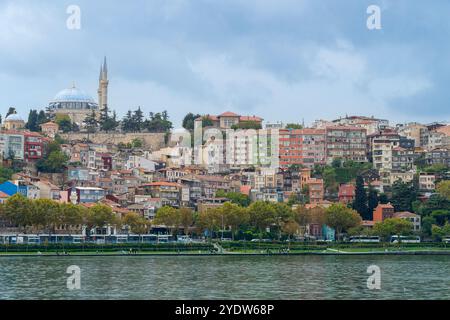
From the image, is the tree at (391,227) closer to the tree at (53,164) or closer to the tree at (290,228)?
the tree at (290,228)

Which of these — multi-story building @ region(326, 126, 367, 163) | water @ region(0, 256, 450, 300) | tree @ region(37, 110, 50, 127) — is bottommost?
water @ region(0, 256, 450, 300)

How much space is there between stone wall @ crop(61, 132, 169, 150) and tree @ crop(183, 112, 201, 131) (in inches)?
122

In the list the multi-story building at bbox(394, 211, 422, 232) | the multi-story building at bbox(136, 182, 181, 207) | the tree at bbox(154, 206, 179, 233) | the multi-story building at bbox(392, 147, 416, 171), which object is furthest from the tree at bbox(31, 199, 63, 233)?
the multi-story building at bbox(392, 147, 416, 171)

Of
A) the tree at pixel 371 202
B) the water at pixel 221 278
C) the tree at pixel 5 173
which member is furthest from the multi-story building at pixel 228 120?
the water at pixel 221 278

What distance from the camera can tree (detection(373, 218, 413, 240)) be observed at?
3831 inches

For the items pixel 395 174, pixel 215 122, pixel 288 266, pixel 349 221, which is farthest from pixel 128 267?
pixel 215 122

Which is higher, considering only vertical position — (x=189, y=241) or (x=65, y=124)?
(x=65, y=124)

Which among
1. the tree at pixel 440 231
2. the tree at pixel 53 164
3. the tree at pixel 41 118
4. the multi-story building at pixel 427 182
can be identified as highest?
the tree at pixel 41 118

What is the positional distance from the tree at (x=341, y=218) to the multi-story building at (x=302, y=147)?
119 ft

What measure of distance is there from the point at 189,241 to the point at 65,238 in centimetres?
935

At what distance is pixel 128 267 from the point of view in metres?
65.0

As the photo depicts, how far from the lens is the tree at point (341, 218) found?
97.1 meters

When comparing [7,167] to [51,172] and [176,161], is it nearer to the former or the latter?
[51,172]

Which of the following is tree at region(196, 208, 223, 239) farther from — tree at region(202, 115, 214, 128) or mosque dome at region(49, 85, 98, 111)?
mosque dome at region(49, 85, 98, 111)
